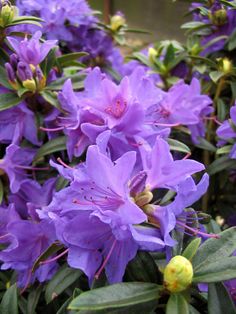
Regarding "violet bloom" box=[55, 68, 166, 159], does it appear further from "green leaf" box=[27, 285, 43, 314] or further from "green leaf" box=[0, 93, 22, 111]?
"green leaf" box=[27, 285, 43, 314]

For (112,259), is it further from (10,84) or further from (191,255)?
(10,84)

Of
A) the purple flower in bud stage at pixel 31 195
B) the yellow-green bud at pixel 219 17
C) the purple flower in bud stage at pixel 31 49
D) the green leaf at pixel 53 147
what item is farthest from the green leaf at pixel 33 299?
the yellow-green bud at pixel 219 17

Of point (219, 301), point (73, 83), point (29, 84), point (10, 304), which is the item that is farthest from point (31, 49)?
point (219, 301)

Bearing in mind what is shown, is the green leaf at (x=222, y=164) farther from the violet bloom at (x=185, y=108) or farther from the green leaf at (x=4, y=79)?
the green leaf at (x=4, y=79)

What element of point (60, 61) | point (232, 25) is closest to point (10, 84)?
point (60, 61)

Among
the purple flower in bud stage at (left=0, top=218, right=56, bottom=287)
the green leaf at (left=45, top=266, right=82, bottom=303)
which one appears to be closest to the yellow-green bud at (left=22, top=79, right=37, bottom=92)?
the purple flower in bud stage at (left=0, top=218, right=56, bottom=287)
